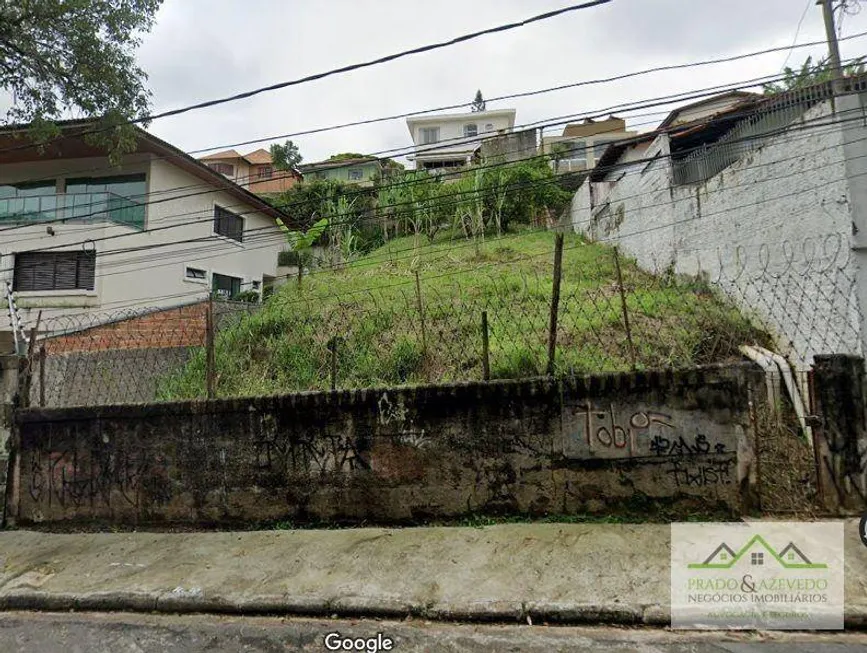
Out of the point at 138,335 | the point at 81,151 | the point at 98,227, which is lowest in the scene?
the point at 138,335

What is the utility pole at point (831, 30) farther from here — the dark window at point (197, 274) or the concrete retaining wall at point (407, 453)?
the dark window at point (197, 274)

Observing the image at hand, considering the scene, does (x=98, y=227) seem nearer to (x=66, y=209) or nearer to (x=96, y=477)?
(x=66, y=209)

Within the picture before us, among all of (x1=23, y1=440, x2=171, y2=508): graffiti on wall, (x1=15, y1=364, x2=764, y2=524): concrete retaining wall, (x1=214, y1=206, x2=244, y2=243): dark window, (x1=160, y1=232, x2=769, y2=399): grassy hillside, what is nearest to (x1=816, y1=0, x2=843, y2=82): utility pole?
(x1=160, y1=232, x2=769, y2=399): grassy hillside

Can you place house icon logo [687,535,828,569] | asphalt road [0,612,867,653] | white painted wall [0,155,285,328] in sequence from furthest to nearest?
white painted wall [0,155,285,328] → house icon logo [687,535,828,569] → asphalt road [0,612,867,653]

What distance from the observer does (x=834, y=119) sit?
5.46 m

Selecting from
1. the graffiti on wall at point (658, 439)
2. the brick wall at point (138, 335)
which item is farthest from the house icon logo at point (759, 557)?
the brick wall at point (138, 335)

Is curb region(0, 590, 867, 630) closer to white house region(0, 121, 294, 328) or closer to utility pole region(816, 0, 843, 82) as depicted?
utility pole region(816, 0, 843, 82)

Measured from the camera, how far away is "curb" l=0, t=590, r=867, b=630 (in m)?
3.11

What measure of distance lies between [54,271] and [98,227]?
6.48 ft

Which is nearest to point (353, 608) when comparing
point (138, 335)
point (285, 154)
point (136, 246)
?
point (138, 335)

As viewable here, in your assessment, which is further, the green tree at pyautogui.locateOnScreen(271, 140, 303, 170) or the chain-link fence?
the green tree at pyautogui.locateOnScreen(271, 140, 303, 170)

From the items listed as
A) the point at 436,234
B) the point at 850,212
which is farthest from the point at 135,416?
the point at 436,234

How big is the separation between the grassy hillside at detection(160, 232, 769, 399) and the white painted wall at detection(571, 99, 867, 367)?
46cm

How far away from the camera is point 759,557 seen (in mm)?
3541
